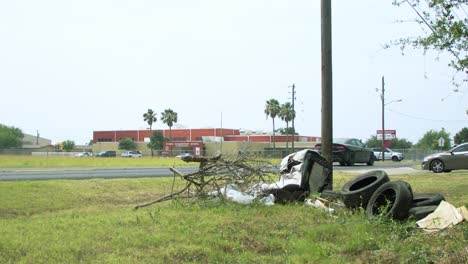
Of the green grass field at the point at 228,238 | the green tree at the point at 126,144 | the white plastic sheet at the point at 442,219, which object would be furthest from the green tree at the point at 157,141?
the white plastic sheet at the point at 442,219

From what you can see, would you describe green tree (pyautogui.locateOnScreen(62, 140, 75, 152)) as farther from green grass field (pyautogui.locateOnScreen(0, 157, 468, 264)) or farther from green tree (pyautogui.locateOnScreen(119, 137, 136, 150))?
green grass field (pyautogui.locateOnScreen(0, 157, 468, 264))

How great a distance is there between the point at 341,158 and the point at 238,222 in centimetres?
1975

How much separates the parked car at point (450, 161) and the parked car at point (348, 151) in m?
4.79

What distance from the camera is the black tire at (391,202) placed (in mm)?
7680

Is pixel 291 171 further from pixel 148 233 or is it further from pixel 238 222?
pixel 148 233

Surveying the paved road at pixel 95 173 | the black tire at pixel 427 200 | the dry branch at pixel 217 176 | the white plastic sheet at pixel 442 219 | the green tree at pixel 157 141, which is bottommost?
the paved road at pixel 95 173

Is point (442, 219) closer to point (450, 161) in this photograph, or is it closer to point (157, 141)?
point (450, 161)

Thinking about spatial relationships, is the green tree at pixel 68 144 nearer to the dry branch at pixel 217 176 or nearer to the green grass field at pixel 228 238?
the dry branch at pixel 217 176

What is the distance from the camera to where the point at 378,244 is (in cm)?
655

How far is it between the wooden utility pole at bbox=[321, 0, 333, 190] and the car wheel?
12394 millimetres

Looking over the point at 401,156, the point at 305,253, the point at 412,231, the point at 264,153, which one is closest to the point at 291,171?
the point at 264,153

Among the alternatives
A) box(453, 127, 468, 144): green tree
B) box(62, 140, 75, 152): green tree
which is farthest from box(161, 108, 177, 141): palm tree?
box(453, 127, 468, 144): green tree

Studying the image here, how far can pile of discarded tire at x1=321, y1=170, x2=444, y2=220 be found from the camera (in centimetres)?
771

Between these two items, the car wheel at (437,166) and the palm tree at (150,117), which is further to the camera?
the palm tree at (150,117)
